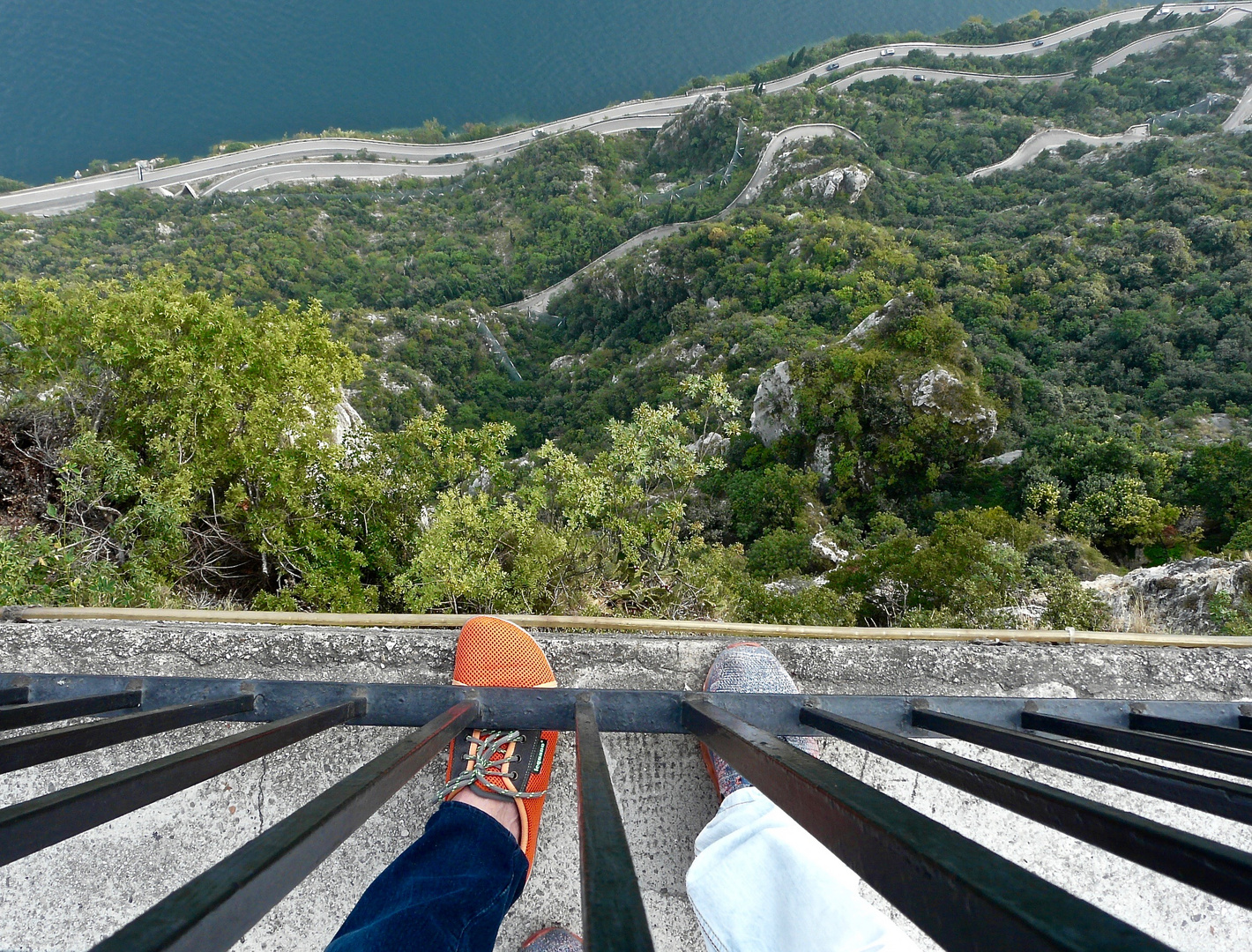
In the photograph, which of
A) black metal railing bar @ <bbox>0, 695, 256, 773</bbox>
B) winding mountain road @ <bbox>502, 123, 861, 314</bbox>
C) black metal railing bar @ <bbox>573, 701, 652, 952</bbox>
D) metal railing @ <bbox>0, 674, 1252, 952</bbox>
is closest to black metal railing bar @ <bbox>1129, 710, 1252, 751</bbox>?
metal railing @ <bbox>0, 674, 1252, 952</bbox>

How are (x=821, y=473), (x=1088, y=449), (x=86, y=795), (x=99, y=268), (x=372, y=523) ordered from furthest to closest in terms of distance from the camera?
(x=99, y=268) → (x=821, y=473) → (x=1088, y=449) → (x=372, y=523) → (x=86, y=795)

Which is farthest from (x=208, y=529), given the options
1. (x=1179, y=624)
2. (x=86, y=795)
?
(x=1179, y=624)

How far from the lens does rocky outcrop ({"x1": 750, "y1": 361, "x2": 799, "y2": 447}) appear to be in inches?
708

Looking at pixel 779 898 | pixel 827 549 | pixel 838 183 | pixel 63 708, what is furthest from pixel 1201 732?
pixel 838 183

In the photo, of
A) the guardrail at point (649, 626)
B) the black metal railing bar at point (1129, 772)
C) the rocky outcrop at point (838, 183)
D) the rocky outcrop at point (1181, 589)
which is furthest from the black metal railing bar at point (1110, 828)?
the rocky outcrop at point (838, 183)

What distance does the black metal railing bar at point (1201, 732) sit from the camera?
62.1 inches

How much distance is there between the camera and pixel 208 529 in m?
4.84

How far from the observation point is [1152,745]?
1.44 m

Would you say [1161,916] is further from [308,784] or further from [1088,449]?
[1088,449]

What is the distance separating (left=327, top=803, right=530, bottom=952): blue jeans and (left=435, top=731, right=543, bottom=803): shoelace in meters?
0.07

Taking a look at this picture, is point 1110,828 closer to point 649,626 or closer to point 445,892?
point 445,892

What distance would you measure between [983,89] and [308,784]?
58692mm

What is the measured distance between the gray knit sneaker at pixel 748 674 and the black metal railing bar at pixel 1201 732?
3.42ft

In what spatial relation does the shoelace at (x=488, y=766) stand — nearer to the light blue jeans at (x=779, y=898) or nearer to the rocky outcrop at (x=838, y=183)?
the light blue jeans at (x=779, y=898)
